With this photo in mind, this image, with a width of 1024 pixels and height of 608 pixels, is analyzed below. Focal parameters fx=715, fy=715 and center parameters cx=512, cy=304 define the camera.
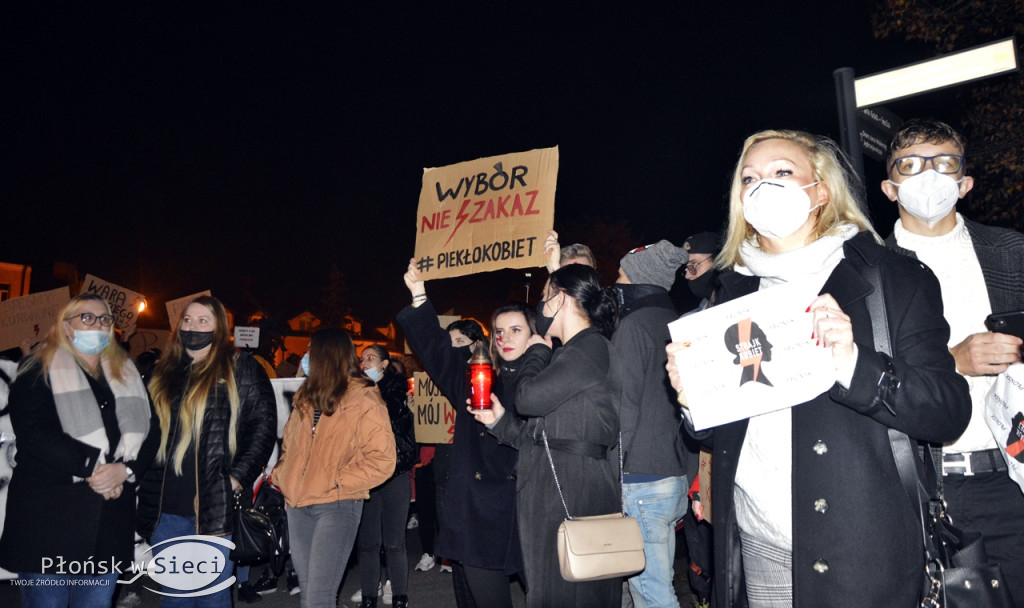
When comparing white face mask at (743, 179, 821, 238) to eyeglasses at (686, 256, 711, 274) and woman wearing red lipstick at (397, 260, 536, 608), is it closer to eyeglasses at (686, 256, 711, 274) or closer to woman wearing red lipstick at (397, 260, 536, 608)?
woman wearing red lipstick at (397, 260, 536, 608)

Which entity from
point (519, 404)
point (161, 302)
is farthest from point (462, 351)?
point (161, 302)

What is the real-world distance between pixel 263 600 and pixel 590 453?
4.81 metres

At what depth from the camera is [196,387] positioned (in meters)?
4.79

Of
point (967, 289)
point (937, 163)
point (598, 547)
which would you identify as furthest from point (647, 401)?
point (937, 163)

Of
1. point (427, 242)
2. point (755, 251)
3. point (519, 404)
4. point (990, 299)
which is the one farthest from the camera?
point (427, 242)

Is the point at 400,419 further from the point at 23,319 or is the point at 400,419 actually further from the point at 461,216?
the point at 23,319

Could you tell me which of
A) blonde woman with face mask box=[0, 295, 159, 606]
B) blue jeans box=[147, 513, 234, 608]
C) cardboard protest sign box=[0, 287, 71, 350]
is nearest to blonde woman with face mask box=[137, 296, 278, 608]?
blue jeans box=[147, 513, 234, 608]

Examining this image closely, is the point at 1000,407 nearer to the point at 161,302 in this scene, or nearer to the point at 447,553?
the point at 447,553

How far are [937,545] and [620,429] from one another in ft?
7.23

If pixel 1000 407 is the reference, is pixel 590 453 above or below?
below

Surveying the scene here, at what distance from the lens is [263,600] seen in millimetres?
6996

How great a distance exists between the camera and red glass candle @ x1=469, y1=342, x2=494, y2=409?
3998 millimetres

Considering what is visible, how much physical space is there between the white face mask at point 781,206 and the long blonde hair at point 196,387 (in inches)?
151

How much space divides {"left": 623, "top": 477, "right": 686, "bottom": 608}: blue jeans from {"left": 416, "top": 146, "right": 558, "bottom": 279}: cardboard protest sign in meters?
1.95
